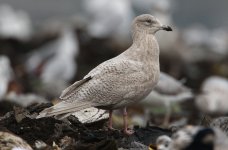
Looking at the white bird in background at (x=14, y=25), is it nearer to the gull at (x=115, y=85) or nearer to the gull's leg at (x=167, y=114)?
the gull's leg at (x=167, y=114)

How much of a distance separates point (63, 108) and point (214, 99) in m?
6.58

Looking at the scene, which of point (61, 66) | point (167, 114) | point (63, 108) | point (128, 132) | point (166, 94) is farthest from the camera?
point (61, 66)

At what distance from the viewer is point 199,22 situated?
3634 cm

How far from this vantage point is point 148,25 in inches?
312

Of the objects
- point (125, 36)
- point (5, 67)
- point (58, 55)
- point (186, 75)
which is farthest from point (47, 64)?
point (125, 36)

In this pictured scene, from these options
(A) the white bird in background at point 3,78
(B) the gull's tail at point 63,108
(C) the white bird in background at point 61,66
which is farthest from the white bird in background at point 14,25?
(B) the gull's tail at point 63,108

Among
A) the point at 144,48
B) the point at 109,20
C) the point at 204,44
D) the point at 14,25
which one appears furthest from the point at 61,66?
the point at 204,44

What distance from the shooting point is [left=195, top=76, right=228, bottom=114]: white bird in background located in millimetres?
13219

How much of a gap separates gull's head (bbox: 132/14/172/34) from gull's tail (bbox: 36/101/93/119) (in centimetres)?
99

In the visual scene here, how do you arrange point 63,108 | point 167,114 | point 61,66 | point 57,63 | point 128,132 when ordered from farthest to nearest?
1. point 57,63
2. point 61,66
3. point 167,114
4. point 128,132
5. point 63,108

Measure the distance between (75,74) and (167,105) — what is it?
5.86 metres

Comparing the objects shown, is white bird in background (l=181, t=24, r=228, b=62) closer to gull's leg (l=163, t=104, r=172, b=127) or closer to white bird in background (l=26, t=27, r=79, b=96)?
white bird in background (l=26, t=27, r=79, b=96)

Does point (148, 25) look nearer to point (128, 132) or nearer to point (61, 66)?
point (128, 132)

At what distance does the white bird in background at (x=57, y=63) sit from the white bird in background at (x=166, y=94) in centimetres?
252
